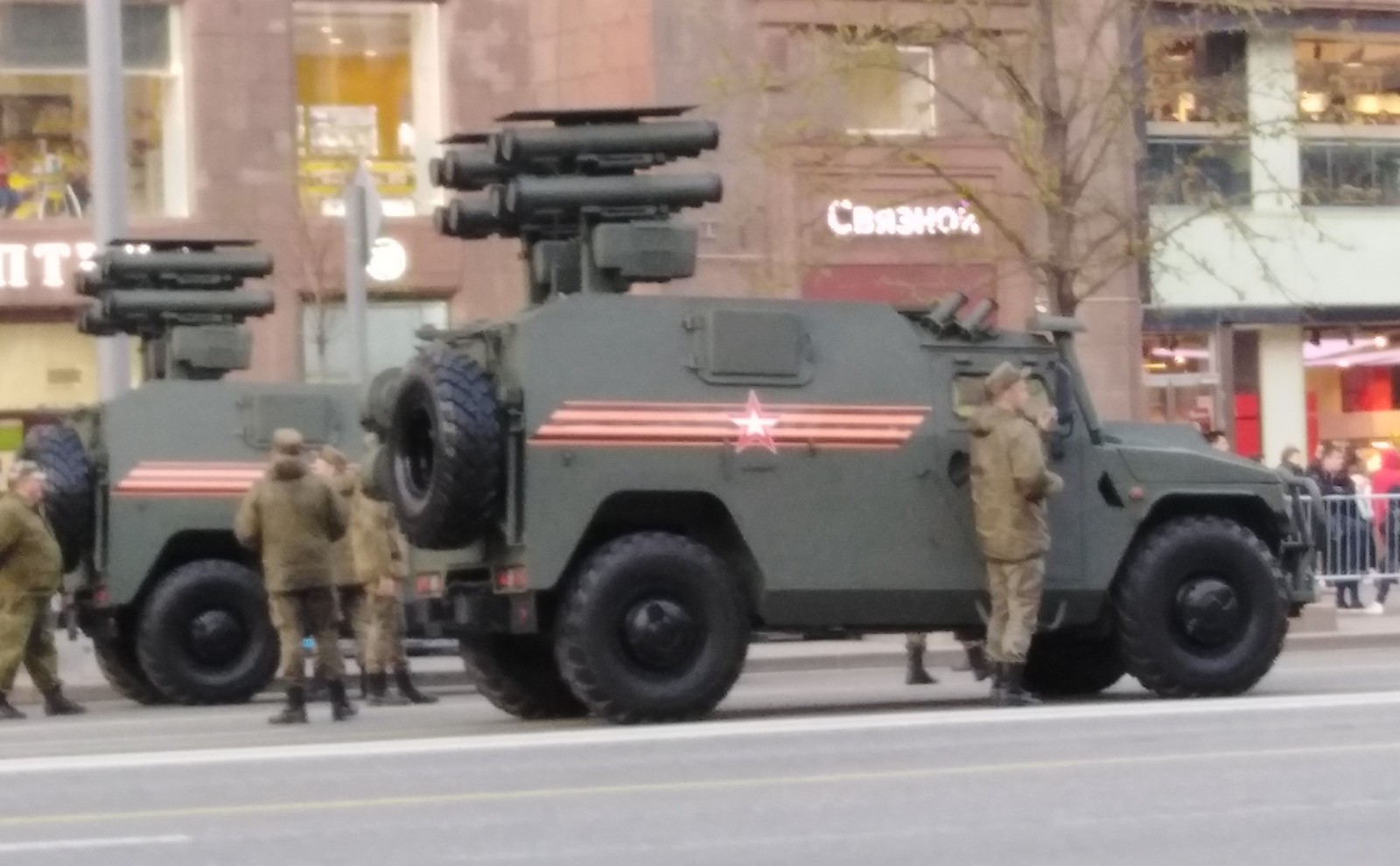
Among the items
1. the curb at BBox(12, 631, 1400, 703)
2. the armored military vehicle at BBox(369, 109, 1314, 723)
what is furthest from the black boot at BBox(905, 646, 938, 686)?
the armored military vehicle at BBox(369, 109, 1314, 723)

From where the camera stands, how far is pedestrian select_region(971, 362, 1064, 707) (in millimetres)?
15430

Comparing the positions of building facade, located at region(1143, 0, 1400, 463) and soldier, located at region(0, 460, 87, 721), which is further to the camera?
building facade, located at region(1143, 0, 1400, 463)

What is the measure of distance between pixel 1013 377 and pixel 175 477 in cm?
727

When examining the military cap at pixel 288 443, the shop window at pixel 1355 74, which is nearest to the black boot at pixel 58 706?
the military cap at pixel 288 443

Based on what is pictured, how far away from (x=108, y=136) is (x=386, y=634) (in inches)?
→ 220

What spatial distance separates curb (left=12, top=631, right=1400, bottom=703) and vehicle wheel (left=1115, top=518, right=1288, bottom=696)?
574 cm

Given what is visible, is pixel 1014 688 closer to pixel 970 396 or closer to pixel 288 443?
pixel 970 396

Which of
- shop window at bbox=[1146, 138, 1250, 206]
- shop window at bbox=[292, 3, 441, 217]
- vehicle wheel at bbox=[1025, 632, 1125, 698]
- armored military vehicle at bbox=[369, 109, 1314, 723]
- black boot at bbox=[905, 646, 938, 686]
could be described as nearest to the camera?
armored military vehicle at bbox=[369, 109, 1314, 723]

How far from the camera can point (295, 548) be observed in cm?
1694

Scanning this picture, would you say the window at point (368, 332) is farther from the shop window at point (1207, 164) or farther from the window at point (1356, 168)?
the window at point (1356, 168)

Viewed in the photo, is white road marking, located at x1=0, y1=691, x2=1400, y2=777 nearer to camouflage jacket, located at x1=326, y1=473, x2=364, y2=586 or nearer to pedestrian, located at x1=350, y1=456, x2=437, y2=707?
pedestrian, located at x1=350, y1=456, x2=437, y2=707

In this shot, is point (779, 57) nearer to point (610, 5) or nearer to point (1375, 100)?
point (610, 5)

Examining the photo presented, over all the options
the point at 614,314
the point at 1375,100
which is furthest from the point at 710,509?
the point at 1375,100

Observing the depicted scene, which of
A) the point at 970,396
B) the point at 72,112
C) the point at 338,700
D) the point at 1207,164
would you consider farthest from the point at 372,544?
the point at 1207,164
